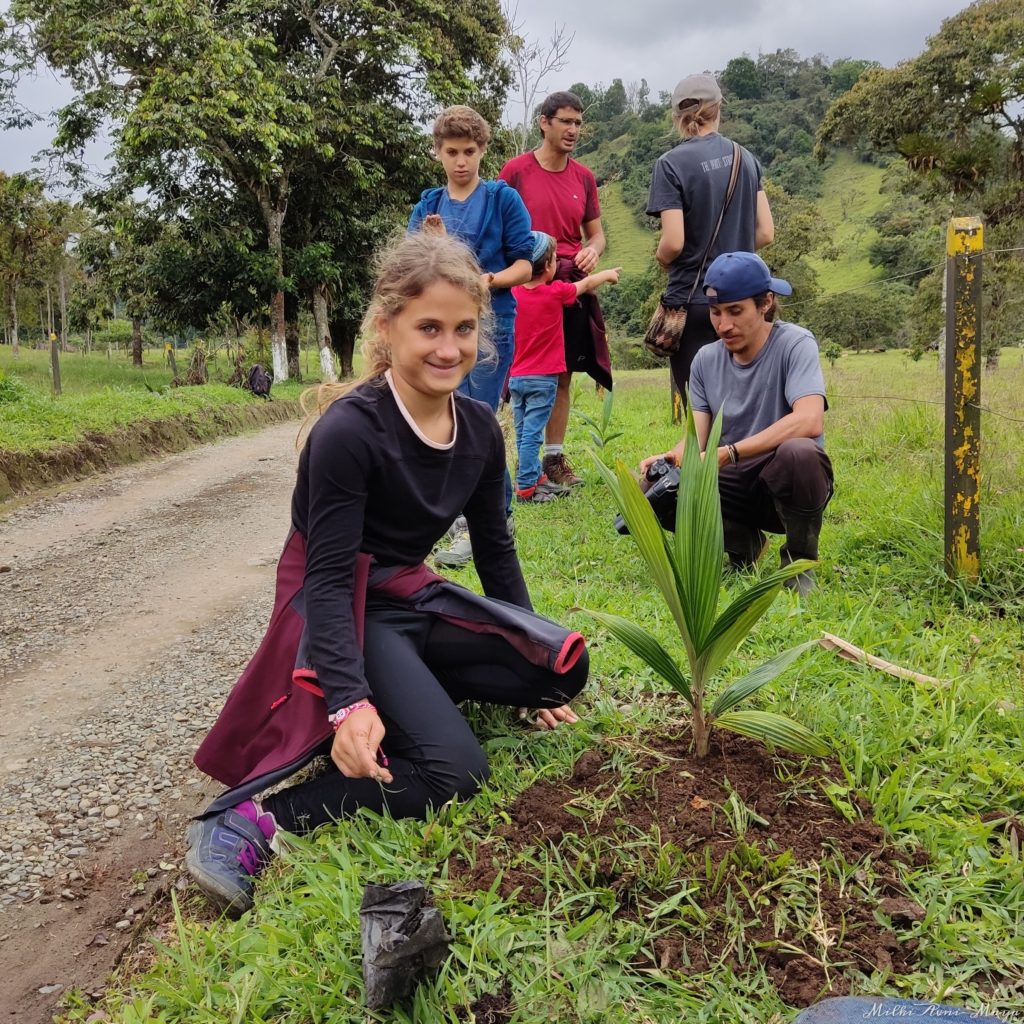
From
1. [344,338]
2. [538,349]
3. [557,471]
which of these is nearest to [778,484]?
[538,349]

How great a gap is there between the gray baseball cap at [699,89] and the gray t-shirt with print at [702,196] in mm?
174

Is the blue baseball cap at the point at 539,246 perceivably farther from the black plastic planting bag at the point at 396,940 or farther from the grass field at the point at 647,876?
the black plastic planting bag at the point at 396,940

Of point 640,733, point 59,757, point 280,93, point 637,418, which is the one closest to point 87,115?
point 280,93

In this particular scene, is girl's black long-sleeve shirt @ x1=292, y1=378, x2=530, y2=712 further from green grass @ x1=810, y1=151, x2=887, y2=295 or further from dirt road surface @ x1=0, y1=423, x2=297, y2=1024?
green grass @ x1=810, y1=151, x2=887, y2=295

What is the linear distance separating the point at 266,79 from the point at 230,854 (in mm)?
17484

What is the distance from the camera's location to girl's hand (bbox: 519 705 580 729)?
235 centimetres

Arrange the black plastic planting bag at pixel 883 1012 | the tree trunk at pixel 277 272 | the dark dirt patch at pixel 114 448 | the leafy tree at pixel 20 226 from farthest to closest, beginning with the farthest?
1. the leafy tree at pixel 20 226
2. the tree trunk at pixel 277 272
3. the dark dirt patch at pixel 114 448
4. the black plastic planting bag at pixel 883 1012

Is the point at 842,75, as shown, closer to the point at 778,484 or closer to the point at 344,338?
the point at 344,338

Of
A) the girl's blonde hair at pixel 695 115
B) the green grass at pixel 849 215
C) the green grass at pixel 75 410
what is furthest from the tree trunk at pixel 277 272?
the green grass at pixel 849 215

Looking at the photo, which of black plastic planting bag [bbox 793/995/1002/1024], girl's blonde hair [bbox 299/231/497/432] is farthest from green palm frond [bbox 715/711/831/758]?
girl's blonde hair [bbox 299/231/497/432]

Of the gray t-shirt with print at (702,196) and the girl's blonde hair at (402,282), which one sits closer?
the girl's blonde hair at (402,282)

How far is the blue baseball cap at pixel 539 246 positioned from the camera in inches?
155

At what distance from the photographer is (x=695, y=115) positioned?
3.96 metres

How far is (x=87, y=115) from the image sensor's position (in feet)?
53.4
